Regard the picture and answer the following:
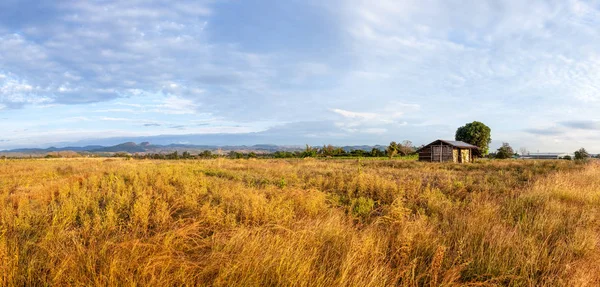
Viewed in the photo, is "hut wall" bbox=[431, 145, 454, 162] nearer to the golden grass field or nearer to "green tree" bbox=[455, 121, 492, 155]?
the golden grass field

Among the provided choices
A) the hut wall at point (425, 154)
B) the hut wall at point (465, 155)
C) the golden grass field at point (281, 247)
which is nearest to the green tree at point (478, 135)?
the hut wall at point (465, 155)

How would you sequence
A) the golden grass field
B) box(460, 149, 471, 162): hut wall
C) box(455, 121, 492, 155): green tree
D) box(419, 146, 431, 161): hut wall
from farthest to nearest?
box(455, 121, 492, 155): green tree < box(419, 146, 431, 161): hut wall < box(460, 149, 471, 162): hut wall < the golden grass field

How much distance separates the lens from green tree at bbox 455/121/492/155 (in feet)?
225

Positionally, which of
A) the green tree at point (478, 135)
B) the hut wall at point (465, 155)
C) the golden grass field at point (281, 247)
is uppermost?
the green tree at point (478, 135)

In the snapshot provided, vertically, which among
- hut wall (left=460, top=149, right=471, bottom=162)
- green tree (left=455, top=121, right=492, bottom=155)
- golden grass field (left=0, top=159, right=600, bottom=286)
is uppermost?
green tree (left=455, top=121, right=492, bottom=155)

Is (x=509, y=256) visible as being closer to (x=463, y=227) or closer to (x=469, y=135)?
(x=463, y=227)

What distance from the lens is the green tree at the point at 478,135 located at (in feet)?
225

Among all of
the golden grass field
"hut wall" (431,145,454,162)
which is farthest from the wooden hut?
the golden grass field

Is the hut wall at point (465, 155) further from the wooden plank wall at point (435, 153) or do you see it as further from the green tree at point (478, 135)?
the green tree at point (478, 135)

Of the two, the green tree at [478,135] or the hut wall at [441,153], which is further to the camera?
the green tree at [478,135]

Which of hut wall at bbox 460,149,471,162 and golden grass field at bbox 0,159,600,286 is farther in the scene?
hut wall at bbox 460,149,471,162

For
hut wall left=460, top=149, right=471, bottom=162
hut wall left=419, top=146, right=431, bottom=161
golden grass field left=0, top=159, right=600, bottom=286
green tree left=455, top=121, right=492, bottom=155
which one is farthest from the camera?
green tree left=455, top=121, right=492, bottom=155

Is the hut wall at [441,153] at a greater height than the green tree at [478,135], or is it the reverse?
the green tree at [478,135]

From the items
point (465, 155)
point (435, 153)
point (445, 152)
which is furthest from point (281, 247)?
point (465, 155)
